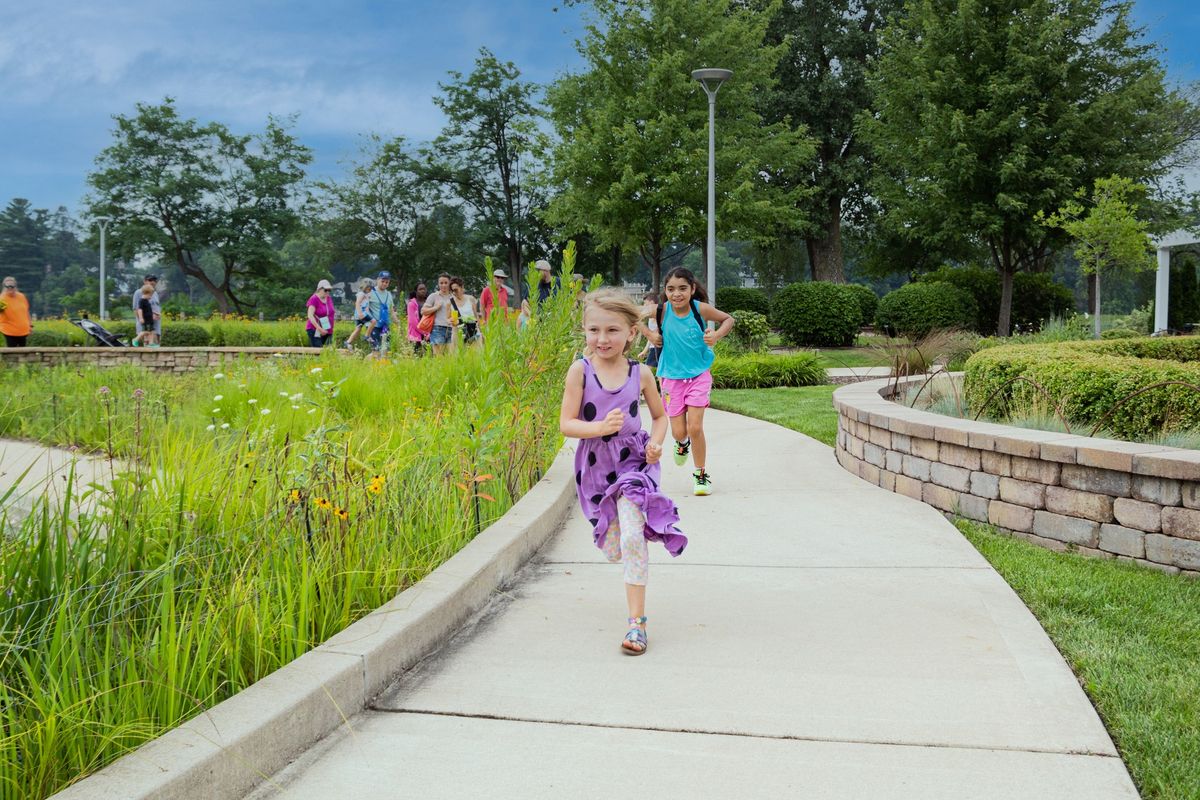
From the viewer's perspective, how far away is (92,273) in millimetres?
87875

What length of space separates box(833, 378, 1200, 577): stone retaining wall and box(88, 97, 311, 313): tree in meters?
41.9

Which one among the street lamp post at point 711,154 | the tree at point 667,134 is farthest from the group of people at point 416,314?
the tree at point 667,134

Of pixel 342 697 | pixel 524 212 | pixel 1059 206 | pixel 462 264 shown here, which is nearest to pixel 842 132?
pixel 1059 206

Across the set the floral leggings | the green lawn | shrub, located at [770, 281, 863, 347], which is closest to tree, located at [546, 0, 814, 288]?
shrub, located at [770, 281, 863, 347]

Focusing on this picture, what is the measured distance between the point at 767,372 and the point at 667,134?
41.4 feet

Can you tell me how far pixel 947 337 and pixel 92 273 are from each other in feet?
300

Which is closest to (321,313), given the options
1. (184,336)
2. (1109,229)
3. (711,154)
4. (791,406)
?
(711,154)

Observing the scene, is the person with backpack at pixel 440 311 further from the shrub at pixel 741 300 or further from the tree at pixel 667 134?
the tree at pixel 667 134

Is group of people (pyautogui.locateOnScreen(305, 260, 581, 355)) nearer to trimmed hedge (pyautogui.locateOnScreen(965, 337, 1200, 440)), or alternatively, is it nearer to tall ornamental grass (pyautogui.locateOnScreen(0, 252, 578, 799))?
trimmed hedge (pyautogui.locateOnScreen(965, 337, 1200, 440))

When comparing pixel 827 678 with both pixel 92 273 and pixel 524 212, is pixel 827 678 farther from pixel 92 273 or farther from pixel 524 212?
pixel 92 273

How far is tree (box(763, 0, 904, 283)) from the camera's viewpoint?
32.9 meters

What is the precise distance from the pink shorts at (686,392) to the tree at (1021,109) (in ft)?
56.0

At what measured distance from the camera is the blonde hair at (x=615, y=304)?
12.6ft

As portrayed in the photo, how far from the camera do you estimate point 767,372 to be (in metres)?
14.6
